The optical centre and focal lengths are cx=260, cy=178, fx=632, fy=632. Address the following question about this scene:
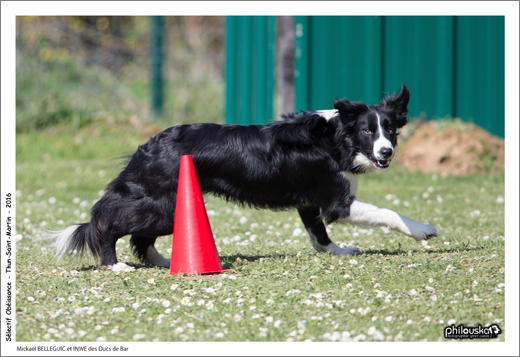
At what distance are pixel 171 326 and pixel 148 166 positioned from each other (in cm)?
162

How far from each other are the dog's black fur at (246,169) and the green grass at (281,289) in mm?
419

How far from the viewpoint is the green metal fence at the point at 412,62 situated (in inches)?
453

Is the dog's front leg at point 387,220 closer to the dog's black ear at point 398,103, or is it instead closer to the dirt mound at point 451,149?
the dog's black ear at point 398,103

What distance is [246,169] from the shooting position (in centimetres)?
520

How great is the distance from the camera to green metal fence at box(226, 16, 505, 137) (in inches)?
453

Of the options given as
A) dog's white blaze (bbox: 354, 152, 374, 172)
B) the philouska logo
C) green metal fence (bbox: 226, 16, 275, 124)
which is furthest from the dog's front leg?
green metal fence (bbox: 226, 16, 275, 124)

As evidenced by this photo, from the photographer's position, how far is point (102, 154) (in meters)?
13.1

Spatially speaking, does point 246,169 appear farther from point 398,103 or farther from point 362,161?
point 398,103

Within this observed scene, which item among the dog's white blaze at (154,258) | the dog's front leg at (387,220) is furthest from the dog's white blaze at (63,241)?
the dog's front leg at (387,220)

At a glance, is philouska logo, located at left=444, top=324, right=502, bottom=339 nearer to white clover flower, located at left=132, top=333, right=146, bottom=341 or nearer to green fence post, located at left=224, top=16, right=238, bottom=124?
white clover flower, located at left=132, top=333, right=146, bottom=341

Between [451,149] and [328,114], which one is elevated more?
[328,114]

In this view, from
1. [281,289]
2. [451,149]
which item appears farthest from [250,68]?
[281,289]

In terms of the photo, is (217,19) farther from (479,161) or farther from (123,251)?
(123,251)

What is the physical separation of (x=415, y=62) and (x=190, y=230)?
25.8 ft
